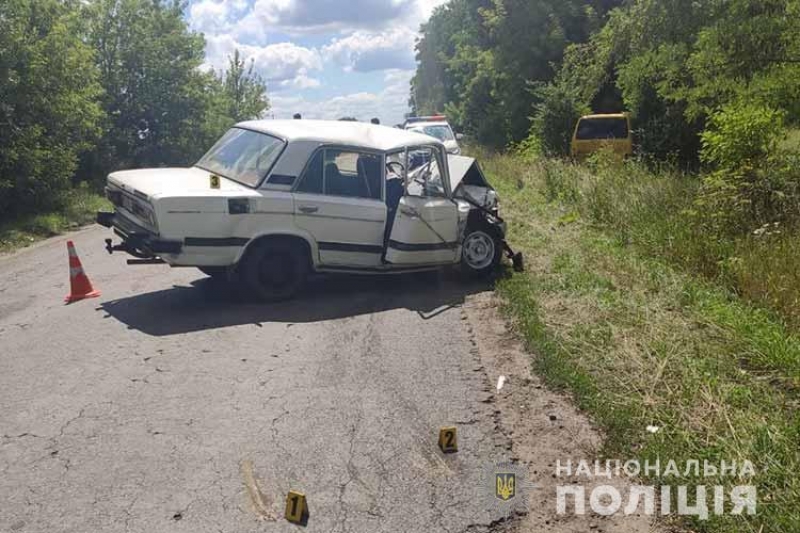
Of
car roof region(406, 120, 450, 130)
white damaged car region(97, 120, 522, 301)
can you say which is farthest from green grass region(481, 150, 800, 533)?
car roof region(406, 120, 450, 130)

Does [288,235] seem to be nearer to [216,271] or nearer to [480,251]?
[216,271]

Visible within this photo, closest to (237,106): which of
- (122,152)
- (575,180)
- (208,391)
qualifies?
(122,152)

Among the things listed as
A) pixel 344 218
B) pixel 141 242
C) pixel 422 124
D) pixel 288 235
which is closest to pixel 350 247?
pixel 344 218

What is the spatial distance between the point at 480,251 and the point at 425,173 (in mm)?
1215

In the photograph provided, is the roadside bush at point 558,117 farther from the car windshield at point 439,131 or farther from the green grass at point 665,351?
the green grass at point 665,351

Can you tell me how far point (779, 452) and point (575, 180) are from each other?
1084cm

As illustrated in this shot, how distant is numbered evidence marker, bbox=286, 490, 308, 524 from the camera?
3.62 metres

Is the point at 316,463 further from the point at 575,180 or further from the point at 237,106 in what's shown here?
the point at 237,106

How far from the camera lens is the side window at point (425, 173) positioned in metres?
8.48

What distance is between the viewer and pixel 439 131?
869 inches

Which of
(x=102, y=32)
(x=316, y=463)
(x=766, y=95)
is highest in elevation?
(x=102, y=32)

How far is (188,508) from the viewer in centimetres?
372

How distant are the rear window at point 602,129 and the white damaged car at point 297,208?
11.3m

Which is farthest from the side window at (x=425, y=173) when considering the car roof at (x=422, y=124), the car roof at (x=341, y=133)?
the car roof at (x=422, y=124)
